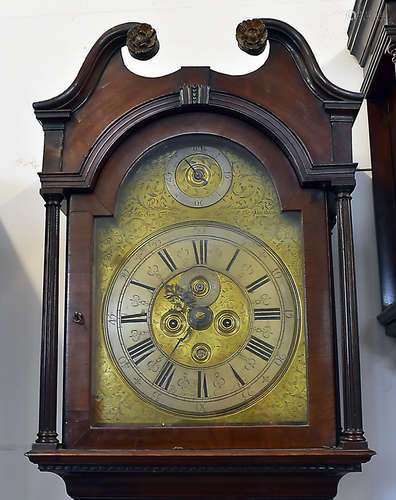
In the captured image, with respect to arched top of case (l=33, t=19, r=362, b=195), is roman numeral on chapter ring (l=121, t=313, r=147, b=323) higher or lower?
lower

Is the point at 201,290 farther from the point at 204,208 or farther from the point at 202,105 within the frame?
the point at 202,105

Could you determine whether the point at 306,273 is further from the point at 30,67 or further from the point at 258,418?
the point at 30,67

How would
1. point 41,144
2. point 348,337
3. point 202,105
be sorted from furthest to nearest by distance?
point 41,144 → point 202,105 → point 348,337

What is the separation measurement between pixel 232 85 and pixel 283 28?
0.43ft

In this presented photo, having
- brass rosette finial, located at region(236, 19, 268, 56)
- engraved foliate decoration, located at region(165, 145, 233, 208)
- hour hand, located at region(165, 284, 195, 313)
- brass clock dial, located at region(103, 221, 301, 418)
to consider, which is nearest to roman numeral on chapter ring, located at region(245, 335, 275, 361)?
brass clock dial, located at region(103, 221, 301, 418)

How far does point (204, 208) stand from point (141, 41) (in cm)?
30

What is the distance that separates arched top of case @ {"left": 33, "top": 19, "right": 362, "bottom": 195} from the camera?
146 cm

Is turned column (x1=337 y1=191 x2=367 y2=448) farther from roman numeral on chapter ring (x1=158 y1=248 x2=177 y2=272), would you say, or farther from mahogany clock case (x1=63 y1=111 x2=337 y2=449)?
roman numeral on chapter ring (x1=158 y1=248 x2=177 y2=272)

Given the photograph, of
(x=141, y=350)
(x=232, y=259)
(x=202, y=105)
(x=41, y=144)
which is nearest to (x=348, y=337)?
(x=232, y=259)

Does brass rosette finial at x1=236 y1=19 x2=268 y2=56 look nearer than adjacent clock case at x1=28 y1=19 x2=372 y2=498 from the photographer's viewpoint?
No

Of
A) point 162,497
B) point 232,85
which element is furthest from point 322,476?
point 232,85

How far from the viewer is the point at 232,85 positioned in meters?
1.49

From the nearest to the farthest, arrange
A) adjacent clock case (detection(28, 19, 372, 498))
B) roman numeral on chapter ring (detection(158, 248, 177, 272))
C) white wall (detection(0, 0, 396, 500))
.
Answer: adjacent clock case (detection(28, 19, 372, 498))
roman numeral on chapter ring (detection(158, 248, 177, 272))
white wall (detection(0, 0, 396, 500))

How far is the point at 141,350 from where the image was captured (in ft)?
4.65
